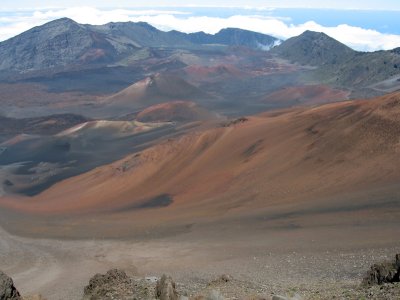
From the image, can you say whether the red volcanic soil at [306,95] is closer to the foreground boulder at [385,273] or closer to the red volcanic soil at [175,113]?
the red volcanic soil at [175,113]

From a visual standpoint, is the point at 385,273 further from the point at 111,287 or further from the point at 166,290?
the point at 111,287

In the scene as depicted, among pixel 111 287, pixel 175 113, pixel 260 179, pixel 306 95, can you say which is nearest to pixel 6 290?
pixel 111 287

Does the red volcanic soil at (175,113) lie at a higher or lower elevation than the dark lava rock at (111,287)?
lower

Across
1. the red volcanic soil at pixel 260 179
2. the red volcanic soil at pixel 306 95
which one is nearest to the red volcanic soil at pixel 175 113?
the red volcanic soil at pixel 306 95

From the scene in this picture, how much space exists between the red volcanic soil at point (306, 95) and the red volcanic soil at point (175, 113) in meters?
30.4

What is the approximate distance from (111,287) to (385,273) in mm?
9220

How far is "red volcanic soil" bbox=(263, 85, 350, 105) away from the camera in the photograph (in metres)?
137

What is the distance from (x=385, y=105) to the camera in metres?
45.7

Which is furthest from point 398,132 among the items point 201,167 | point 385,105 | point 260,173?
point 201,167

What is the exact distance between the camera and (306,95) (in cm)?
14362

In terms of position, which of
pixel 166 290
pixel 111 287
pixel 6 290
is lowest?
pixel 111 287

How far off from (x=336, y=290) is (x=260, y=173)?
25.2 m

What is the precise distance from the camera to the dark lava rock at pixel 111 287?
18203mm

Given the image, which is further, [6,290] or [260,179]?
[260,179]
